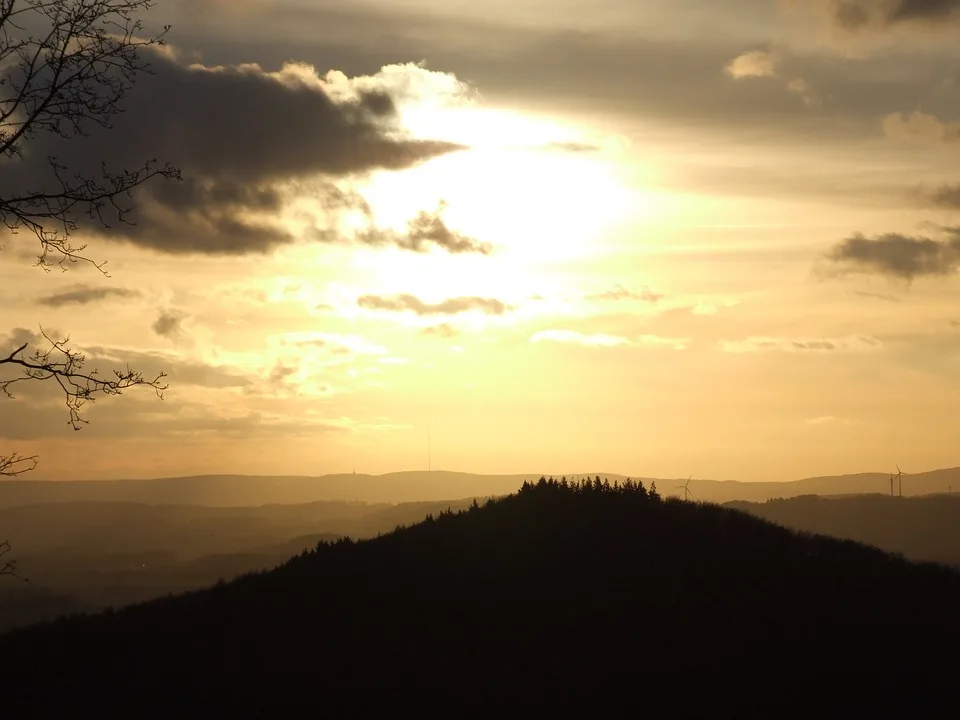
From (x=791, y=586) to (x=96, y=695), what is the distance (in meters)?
18.1

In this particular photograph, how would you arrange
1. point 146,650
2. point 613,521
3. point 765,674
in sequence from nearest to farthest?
point 765,674, point 146,650, point 613,521

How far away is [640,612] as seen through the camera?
25266 millimetres

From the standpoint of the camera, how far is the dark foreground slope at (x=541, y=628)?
21578 mm

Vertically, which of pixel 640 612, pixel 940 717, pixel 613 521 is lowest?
pixel 940 717

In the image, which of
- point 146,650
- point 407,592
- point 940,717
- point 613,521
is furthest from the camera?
point 613,521

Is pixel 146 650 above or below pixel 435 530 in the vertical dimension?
below

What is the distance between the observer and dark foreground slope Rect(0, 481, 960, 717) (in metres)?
21.6

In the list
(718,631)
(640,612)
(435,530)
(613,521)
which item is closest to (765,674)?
(718,631)

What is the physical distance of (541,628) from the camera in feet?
80.6

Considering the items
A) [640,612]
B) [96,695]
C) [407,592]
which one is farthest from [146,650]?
[640,612]

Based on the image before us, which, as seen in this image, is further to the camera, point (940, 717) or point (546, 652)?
point (546, 652)

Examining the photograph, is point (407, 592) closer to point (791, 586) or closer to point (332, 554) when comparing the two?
point (332, 554)

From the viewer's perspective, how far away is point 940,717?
2031 cm

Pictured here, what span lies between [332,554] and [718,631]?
14.1 m
